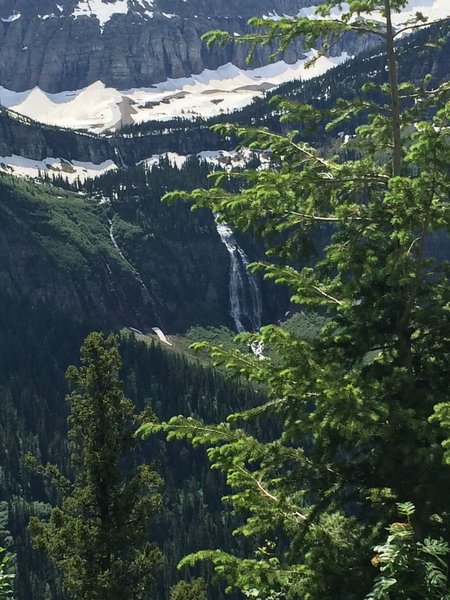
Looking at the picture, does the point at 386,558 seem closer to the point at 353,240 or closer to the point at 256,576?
the point at 256,576

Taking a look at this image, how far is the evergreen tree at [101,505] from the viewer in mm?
26344

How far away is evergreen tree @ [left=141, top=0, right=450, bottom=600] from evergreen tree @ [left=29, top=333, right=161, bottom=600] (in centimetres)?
995

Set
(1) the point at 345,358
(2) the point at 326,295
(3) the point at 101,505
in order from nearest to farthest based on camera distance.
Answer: (1) the point at 345,358 → (2) the point at 326,295 → (3) the point at 101,505

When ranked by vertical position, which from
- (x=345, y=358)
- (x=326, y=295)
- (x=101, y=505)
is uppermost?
(x=326, y=295)

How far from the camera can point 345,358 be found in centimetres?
1786

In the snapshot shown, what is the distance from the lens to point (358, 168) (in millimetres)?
18703

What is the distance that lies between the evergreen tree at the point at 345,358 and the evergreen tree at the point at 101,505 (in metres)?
9.95

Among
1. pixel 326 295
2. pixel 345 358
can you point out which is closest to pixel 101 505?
pixel 345 358

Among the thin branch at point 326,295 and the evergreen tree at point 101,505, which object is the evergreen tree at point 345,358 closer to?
the thin branch at point 326,295

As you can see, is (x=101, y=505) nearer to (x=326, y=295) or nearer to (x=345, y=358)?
(x=345, y=358)

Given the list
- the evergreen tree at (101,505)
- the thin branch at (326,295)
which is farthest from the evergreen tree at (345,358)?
the evergreen tree at (101,505)

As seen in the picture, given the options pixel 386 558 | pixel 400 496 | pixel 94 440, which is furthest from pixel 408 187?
pixel 94 440

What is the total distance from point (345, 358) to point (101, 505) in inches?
537

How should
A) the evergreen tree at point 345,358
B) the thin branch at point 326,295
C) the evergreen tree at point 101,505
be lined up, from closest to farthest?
the evergreen tree at point 345,358 < the thin branch at point 326,295 < the evergreen tree at point 101,505
